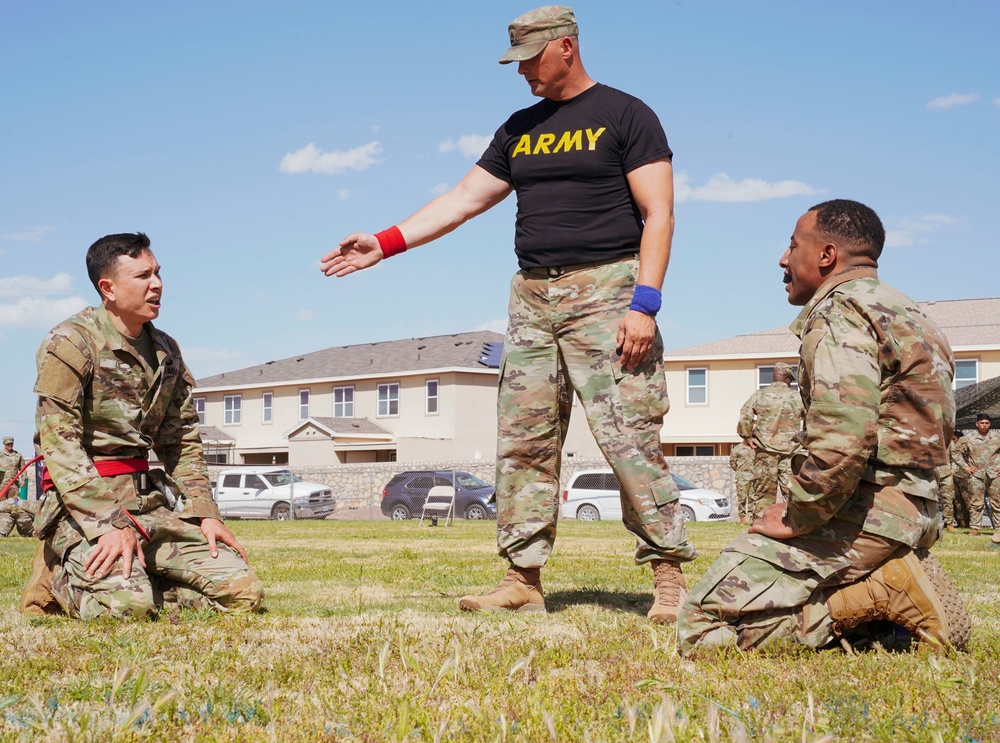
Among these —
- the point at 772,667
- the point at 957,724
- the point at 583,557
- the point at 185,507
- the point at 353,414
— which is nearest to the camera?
the point at 957,724

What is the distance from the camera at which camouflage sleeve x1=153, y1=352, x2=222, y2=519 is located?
5418mm

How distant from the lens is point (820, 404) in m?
3.68

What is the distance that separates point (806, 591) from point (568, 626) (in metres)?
1.09

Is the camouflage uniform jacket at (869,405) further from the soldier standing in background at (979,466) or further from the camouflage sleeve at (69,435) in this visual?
the soldier standing in background at (979,466)

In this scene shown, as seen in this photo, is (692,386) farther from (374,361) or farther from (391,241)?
(391,241)

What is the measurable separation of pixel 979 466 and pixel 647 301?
1876cm

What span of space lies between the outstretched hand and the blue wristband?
1.45 metres

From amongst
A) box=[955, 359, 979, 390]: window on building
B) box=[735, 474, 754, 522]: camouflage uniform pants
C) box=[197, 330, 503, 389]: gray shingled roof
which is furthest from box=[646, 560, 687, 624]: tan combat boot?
box=[197, 330, 503, 389]: gray shingled roof

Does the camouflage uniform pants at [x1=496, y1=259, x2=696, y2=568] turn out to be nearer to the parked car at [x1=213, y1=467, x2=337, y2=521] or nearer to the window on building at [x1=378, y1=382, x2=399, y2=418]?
the parked car at [x1=213, y1=467, x2=337, y2=521]

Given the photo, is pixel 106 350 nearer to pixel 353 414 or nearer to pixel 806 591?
pixel 806 591

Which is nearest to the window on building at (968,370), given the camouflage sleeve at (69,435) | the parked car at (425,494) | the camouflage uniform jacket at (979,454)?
the parked car at (425,494)

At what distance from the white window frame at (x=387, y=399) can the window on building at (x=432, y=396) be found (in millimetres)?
2172

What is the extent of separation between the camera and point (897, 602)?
3812 mm

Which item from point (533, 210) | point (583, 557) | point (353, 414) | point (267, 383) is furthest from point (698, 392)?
point (533, 210)
